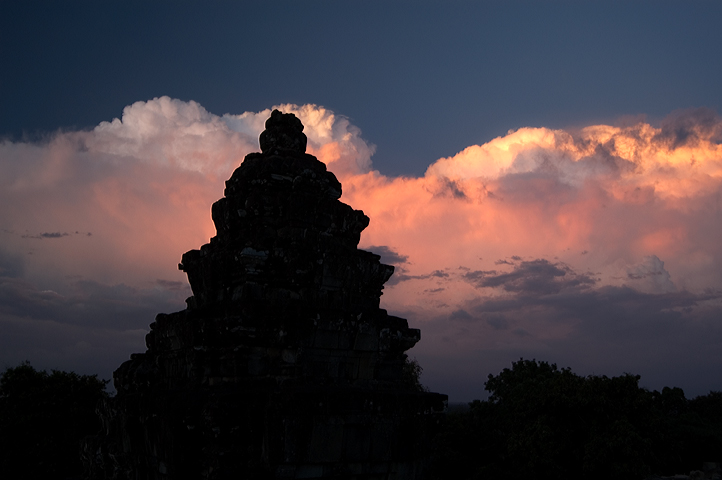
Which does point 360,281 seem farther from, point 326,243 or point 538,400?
point 538,400

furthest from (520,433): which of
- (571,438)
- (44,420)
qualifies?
(44,420)

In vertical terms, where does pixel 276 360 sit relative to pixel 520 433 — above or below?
above

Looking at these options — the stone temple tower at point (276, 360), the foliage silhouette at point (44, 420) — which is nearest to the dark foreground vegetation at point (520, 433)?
the foliage silhouette at point (44, 420)

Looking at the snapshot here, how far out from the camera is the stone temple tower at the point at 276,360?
868 centimetres

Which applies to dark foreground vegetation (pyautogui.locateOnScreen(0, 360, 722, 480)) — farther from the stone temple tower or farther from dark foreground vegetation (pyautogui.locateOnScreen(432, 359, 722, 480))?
the stone temple tower

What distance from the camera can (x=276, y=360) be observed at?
9.43 meters

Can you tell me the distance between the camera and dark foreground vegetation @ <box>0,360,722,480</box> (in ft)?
77.9

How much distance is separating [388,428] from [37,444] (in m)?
19.8

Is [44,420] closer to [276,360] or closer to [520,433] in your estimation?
[276,360]

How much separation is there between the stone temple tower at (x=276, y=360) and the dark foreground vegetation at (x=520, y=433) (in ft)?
51.2

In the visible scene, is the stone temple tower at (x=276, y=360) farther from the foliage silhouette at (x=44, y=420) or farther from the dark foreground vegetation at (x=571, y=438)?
the dark foreground vegetation at (x=571, y=438)

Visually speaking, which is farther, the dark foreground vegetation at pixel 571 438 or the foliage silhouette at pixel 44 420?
the dark foreground vegetation at pixel 571 438

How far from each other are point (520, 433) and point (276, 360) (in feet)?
70.8

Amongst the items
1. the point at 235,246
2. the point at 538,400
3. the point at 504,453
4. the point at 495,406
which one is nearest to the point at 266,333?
the point at 235,246
